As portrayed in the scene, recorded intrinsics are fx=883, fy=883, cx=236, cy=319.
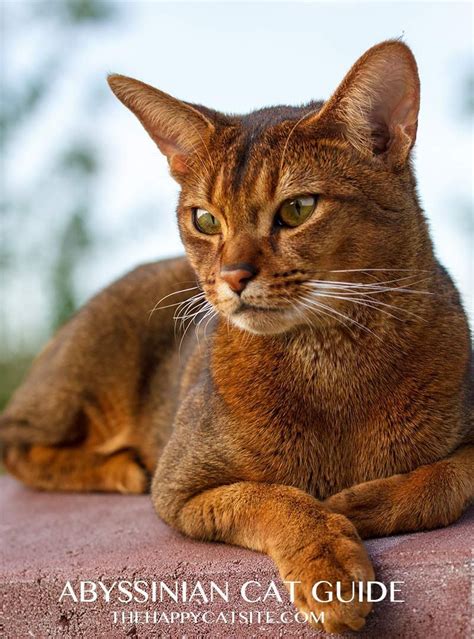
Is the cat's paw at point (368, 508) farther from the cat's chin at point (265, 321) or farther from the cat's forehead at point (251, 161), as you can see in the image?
the cat's forehead at point (251, 161)

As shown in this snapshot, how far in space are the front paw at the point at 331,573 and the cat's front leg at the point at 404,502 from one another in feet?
0.58

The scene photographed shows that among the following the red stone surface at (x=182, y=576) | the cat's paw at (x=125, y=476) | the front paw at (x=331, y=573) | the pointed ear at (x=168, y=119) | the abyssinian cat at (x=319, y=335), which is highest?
the pointed ear at (x=168, y=119)

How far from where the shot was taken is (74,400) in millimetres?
4215

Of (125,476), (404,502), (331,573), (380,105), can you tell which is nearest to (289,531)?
(331,573)

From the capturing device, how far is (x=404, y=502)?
249 centimetres

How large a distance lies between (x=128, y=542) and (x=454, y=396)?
45.8 inches

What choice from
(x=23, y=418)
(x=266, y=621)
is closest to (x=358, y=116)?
(x=266, y=621)

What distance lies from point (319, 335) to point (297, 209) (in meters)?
0.38

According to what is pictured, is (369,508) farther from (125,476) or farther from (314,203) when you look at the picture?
(125,476)

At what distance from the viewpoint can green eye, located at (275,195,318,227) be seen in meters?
2.54

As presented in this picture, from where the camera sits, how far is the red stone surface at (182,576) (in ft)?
7.56

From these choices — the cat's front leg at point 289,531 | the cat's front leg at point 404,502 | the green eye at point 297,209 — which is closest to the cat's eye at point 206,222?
the green eye at point 297,209

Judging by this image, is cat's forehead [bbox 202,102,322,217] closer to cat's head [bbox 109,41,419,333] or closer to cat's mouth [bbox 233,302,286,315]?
cat's head [bbox 109,41,419,333]

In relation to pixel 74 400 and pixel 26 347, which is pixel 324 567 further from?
pixel 26 347
